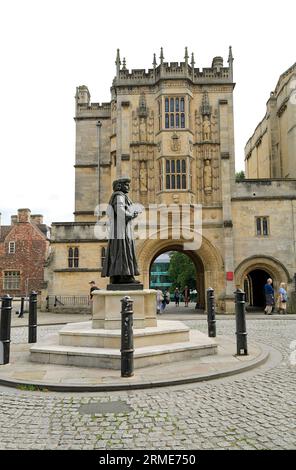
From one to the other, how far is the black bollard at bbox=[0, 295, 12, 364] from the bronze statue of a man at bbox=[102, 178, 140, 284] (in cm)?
242

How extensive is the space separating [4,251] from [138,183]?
2372 centimetres

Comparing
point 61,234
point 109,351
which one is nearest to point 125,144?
point 61,234

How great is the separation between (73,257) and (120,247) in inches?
676

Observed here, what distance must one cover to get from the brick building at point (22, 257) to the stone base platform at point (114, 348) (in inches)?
1371

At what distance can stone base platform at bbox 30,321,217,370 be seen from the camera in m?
7.48

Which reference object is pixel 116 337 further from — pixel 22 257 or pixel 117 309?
pixel 22 257

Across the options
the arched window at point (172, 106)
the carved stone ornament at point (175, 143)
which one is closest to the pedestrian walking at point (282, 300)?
the carved stone ornament at point (175, 143)

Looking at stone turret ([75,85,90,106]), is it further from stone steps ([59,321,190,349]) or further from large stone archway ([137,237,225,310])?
stone steps ([59,321,190,349])

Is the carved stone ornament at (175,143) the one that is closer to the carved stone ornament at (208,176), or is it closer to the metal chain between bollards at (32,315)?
the carved stone ornament at (208,176)

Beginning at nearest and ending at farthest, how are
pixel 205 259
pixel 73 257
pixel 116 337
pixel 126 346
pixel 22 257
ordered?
pixel 126 346 < pixel 116 337 < pixel 205 259 < pixel 73 257 < pixel 22 257

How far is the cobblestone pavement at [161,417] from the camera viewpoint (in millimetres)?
4148

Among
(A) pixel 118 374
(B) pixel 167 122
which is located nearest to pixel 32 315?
(A) pixel 118 374

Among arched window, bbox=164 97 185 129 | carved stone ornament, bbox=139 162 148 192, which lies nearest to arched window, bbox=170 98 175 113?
arched window, bbox=164 97 185 129

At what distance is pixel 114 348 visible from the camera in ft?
26.2
